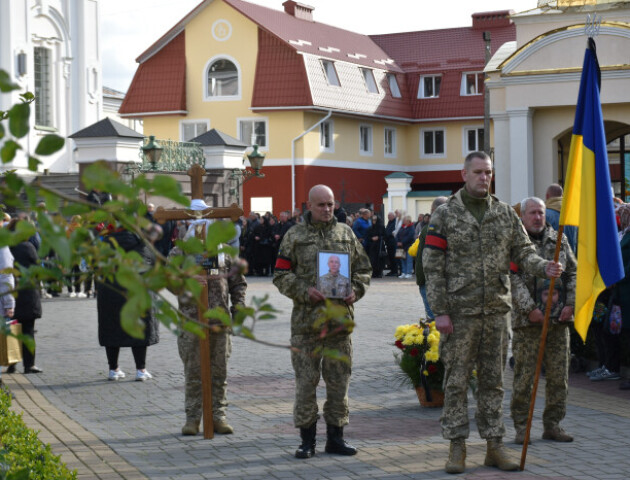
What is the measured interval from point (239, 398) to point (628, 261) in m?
3.89

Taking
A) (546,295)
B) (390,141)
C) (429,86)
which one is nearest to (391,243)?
(546,295)

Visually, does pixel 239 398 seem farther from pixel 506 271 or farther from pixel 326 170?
pixel 326 170

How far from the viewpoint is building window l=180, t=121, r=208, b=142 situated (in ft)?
156

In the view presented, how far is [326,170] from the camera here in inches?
1850

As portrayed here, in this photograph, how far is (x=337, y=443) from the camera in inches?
307

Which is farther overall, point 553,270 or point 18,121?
point 553,270

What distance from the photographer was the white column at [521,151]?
23266 mm

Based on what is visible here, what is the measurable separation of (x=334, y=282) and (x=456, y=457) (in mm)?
1442

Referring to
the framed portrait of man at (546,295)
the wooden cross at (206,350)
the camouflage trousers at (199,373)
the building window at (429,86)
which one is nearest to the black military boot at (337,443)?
the wooden cross at (206,350)

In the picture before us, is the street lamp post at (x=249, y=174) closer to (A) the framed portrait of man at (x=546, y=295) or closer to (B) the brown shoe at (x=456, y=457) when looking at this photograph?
(A) the framed portrait of man at (x=546, y=295)

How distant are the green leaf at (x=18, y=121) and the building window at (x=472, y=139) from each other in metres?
50.3

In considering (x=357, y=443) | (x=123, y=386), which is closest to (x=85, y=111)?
(x=123, y=386)

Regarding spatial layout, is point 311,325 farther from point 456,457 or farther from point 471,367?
point 456,457

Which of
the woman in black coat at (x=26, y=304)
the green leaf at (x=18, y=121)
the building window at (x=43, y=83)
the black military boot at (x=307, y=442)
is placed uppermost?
the building window at (x=43, y=83)
